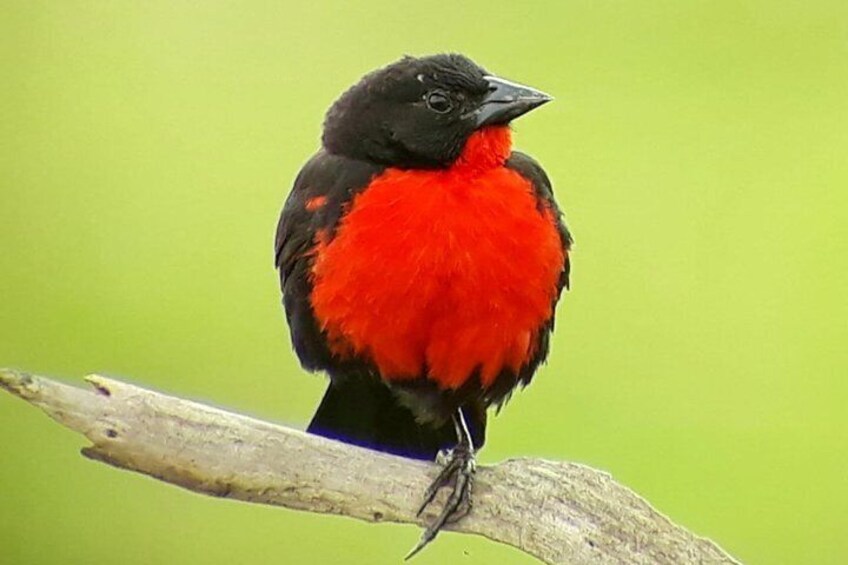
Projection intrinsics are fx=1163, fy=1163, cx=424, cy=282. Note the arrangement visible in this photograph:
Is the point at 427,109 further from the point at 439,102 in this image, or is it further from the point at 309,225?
the point at 309,225

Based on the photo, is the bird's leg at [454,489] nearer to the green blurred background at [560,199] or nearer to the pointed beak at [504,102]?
the green blurred background at [560,199]

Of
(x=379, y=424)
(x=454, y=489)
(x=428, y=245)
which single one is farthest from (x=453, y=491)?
(x=428, y=245)

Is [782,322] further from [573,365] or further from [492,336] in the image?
[492,336]

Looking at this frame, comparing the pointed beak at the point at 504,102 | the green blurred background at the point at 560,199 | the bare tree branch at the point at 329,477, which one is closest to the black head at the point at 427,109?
the pointed beak at the point at 504,102

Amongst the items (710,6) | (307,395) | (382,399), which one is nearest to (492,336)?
(382,399)

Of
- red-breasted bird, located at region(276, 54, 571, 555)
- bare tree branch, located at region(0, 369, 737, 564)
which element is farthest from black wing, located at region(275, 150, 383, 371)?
bare tree branch, located at region(0, 369, 737, 564)

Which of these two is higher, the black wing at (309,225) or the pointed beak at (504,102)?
the pointed beak at (504,102)

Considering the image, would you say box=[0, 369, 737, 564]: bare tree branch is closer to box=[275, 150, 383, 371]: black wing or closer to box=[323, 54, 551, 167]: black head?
box=[275, 150, 383, 371]: black wing
